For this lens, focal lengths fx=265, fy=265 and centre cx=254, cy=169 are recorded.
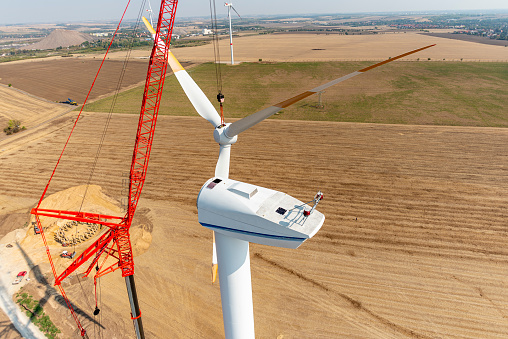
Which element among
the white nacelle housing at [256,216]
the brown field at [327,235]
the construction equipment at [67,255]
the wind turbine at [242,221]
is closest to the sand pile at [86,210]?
the brown field at [327,235]

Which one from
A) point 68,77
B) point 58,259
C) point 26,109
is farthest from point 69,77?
point 58,259

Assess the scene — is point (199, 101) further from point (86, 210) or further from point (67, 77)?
point (67, 77)

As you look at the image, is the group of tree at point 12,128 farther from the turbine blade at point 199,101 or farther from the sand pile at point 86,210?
the turbine blade at point 199,101

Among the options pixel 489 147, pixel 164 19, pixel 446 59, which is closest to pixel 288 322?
pixel 164 19

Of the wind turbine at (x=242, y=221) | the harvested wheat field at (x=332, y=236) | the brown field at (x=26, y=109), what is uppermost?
the brown field at (x=26, y=109)

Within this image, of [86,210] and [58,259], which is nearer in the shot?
[58,259]
